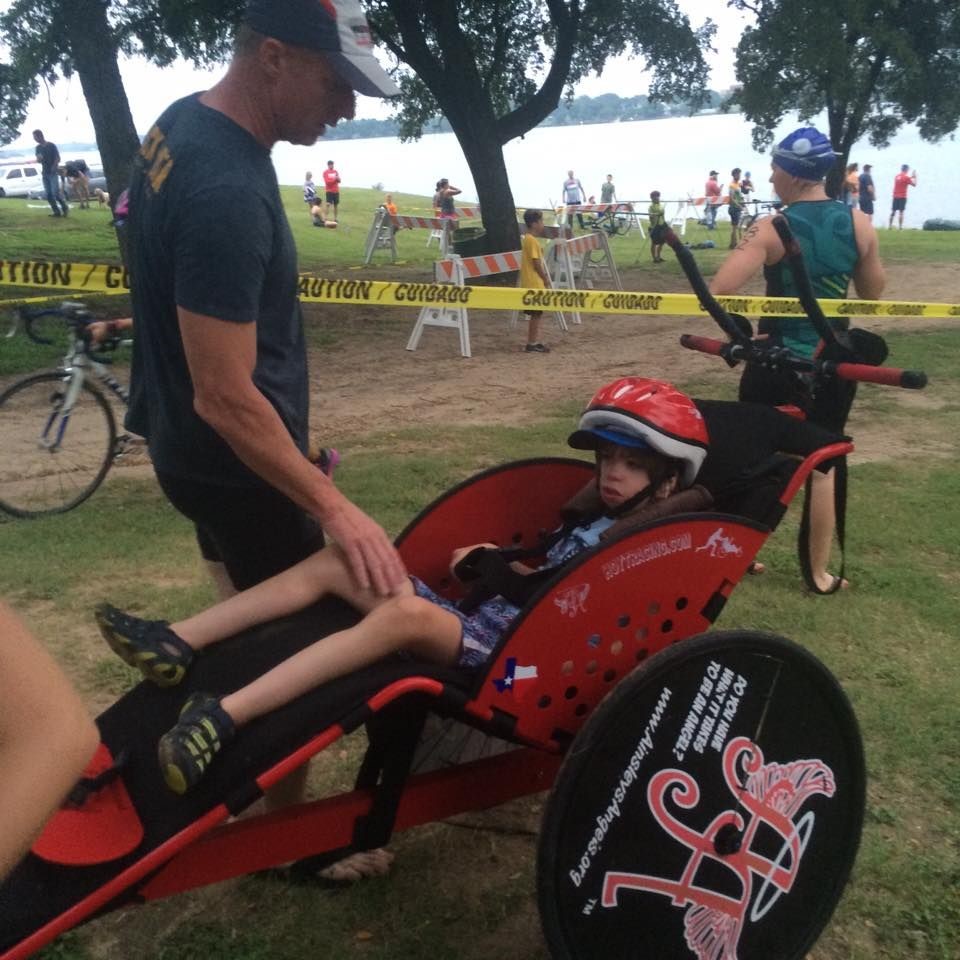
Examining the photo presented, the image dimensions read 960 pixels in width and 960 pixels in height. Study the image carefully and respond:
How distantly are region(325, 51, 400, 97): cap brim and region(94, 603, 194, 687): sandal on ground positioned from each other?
1.22 m

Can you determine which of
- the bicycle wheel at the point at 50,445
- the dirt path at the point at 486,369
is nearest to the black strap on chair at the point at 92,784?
the bicycle wheel at the point at 50,445

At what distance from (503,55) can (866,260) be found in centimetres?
1362

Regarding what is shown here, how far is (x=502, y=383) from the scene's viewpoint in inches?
361

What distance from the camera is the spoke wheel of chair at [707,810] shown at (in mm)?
2092

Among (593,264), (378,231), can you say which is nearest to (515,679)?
(593,264)

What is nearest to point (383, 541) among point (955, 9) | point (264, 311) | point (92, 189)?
point (264, 311)

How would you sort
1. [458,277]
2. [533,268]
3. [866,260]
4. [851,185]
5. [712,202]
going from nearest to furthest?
[866,260] → [458,277] → [533,268] → [851,185] → [712,202]

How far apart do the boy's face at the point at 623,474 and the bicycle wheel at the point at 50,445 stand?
3870 millimetres

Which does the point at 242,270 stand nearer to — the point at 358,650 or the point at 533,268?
the point at 358,650

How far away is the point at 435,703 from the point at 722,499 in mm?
910

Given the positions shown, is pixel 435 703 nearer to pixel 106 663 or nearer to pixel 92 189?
pixel 106 663

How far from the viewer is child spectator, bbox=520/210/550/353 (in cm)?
1073

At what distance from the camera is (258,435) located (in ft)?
6.84

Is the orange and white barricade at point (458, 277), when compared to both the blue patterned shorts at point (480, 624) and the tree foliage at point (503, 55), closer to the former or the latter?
the tree foliage at point (503, 55)
